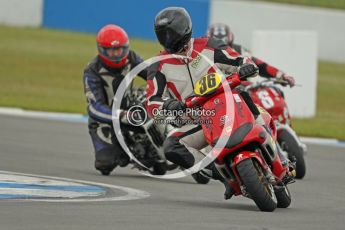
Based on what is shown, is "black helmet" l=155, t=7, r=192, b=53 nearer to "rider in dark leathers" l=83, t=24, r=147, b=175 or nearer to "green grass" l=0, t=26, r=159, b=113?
"rider in dark leathers" l=83, t=24, r=147, b=175

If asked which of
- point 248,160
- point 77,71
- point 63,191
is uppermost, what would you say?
point 248,160

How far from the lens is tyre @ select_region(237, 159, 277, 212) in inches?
303

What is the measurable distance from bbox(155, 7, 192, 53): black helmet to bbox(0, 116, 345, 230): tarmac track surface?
1.34m

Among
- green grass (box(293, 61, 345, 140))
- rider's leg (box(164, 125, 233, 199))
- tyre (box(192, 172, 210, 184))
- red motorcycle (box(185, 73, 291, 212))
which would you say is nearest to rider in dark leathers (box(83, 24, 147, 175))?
tyre (box(192, 172, 210, 184))

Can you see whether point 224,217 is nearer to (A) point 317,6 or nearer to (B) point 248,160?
(B) point 248,160

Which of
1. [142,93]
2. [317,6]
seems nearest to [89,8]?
[317,6]

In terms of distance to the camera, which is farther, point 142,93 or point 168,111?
point 142,93

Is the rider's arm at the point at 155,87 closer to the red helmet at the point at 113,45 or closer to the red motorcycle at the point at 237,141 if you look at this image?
the red motorcycle at the point at 237,141

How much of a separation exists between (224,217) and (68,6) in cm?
2374

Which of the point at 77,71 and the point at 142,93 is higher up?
the point at 142,93

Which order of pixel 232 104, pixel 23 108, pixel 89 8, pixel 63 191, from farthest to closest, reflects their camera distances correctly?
pixel 89 8 < pixel 23 108 < pixel 63 191 < pixel 232 104

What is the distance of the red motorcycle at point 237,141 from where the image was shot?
776cm

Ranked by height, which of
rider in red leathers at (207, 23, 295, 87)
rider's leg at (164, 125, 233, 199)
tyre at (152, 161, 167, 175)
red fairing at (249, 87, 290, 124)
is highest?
rider in red leathers at (207, 23, 295, 87)

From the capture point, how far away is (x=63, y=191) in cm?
868
